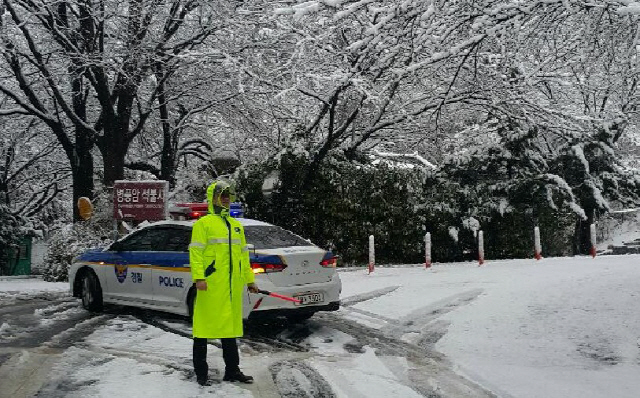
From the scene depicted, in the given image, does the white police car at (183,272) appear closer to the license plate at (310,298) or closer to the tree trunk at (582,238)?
the license plate at (310,298)

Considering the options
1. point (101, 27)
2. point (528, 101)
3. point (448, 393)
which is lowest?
point (448, 393)

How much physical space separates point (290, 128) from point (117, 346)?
13357 millimetres

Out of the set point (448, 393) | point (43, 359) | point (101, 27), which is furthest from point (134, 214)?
point (448, 393)

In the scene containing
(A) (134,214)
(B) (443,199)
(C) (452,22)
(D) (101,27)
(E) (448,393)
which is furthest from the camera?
(B) (443,199)

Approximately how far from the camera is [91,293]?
1040 centimetres

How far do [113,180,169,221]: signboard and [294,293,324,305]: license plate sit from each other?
6.46 metres

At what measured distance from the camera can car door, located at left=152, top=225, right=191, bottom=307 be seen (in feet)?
28.5

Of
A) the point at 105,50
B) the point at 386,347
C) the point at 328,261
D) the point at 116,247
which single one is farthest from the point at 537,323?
the point at 105,50

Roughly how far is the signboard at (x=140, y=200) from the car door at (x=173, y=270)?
190 inches

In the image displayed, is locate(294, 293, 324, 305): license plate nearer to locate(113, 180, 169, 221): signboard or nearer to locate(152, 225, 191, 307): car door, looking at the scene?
locate(152, 225, 191, 307): car door

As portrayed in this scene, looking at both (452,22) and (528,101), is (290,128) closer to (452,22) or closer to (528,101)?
(528,101)

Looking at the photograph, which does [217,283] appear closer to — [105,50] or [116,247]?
[116,247]

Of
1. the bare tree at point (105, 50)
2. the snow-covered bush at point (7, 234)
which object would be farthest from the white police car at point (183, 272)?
the snow-covered bush at point (7, 234)

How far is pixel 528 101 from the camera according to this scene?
1738 centimetres
